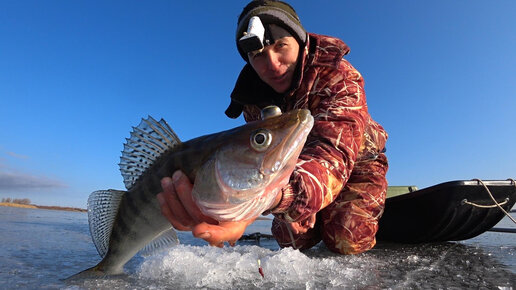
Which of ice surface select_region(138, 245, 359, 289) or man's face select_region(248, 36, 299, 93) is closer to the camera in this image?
ice surface select_region(138, 245, 359, 289)

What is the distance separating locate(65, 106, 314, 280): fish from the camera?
61.4 inches

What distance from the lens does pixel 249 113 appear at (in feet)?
14.1

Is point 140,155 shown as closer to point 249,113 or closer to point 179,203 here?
point 179,203

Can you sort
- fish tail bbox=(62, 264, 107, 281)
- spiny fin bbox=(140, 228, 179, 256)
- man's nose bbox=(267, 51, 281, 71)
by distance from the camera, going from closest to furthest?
fish tail bbox=(62, 264, 107, 281)
spiny fin bbox=(140, 228, 179, 256)
man's nose bbox=(267, 51, 281, 71)

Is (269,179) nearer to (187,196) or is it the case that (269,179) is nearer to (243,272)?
(187,196)

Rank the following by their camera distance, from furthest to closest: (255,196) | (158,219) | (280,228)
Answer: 1. (280,228)
2. (158,219)
3. (255,196)

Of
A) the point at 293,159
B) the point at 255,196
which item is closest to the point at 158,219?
the point at 255,196

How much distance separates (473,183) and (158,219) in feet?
11.7

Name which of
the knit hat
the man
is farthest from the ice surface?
the knit hat

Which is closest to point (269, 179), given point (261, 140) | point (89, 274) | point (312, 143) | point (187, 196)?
point (261, 140)

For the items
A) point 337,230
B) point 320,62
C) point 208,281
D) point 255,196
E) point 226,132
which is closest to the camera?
point 255,196

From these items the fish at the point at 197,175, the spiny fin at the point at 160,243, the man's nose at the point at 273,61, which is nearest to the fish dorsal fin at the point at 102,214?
the fish at the point at 197,175

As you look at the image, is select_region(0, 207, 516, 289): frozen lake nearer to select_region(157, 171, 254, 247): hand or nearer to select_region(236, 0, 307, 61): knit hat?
select_region(157, 171, 254, 247): hand

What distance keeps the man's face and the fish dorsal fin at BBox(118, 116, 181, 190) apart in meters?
1.33
